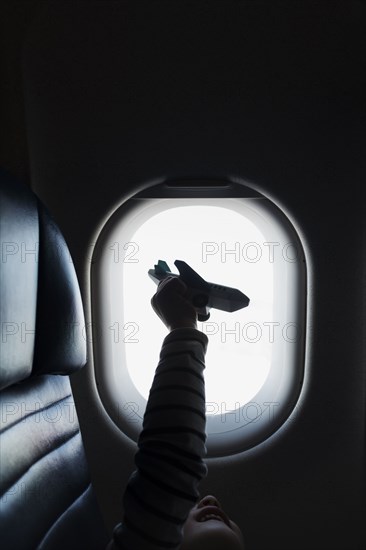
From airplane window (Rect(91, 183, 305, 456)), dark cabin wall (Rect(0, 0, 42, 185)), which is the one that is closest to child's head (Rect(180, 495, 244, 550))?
airplane window (Rect(91, 183, 305, 456))

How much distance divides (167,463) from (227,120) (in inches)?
29.0

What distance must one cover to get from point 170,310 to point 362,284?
49 centimetres

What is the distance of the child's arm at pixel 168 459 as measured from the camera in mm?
732

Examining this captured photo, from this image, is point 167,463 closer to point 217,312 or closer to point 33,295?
point 33,295

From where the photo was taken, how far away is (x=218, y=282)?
1.18 m

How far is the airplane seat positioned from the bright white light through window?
345 mm

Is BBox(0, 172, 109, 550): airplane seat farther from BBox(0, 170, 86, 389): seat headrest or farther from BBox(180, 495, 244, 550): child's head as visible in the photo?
BBox(180, 495, 244, 550): child's head

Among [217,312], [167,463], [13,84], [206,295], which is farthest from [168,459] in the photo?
[13,84]

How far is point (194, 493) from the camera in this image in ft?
2.48

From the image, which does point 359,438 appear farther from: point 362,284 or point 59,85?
point 59,85

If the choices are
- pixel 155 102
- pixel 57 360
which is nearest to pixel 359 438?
pixel 57 360

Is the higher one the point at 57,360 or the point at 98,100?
the point at 98,100

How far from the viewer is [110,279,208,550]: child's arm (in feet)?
2.40

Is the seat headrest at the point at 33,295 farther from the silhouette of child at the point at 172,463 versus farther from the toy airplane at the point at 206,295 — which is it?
the toy airplane at the point at 206,295
